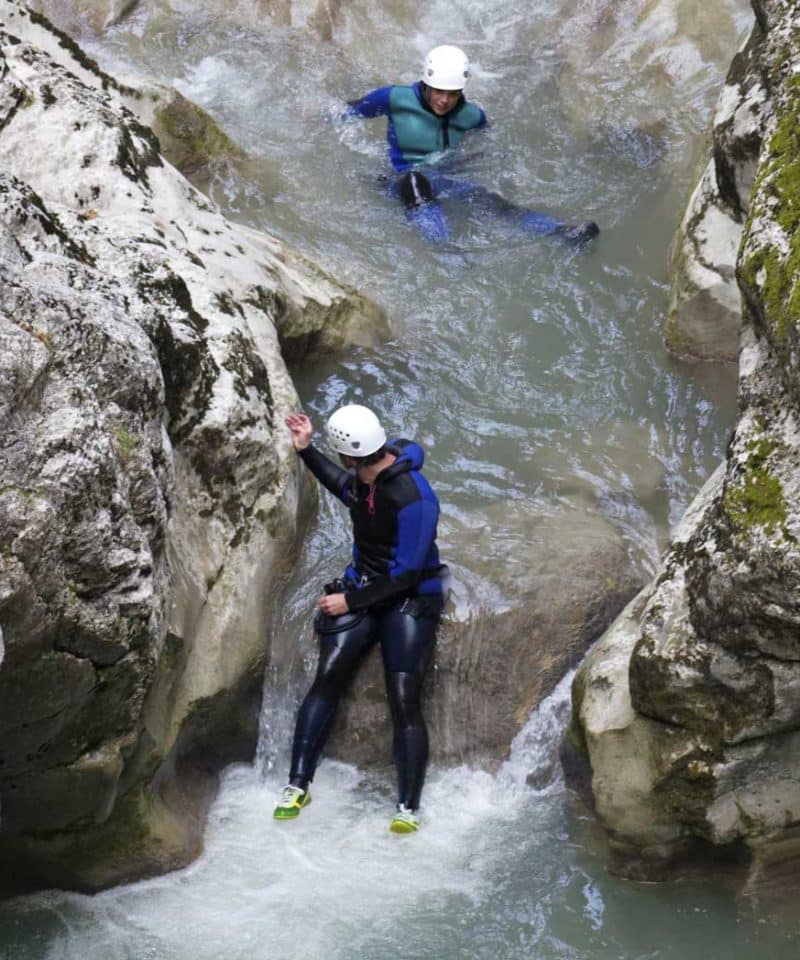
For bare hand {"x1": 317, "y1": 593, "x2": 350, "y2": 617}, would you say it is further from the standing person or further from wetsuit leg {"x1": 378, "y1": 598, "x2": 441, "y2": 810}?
wetsuit leg {"x1": 378, "y1": 598, "x2": 441, "y2": 810}

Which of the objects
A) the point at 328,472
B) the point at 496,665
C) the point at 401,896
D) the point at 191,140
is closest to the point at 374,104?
the point at 191,140

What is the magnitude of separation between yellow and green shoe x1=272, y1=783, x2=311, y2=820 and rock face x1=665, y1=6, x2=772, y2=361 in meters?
4.35

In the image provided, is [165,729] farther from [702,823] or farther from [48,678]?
[702,823]

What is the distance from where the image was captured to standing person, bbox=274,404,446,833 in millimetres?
6539

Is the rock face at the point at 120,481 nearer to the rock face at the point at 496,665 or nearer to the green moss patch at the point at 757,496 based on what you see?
the rock face at the point at 496,665

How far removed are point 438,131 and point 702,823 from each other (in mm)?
7413

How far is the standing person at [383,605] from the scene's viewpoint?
21.5 feet

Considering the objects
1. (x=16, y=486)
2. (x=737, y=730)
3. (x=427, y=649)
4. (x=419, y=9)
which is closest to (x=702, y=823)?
(x=737, y=730)

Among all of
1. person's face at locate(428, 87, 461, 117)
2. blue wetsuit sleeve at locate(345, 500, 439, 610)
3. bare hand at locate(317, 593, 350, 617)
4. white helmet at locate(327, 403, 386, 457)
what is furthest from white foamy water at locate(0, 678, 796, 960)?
person's face at locate(428, 87, 461, 117)

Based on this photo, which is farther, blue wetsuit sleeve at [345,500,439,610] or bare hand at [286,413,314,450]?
bare hand at [286,413,314,450]

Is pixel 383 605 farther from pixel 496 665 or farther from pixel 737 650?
pixel 737 650

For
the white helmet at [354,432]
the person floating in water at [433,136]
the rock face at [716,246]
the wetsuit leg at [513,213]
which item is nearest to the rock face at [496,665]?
the white helmet at [354,432]

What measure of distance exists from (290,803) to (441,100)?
23.2ft

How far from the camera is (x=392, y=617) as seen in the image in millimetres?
6738
